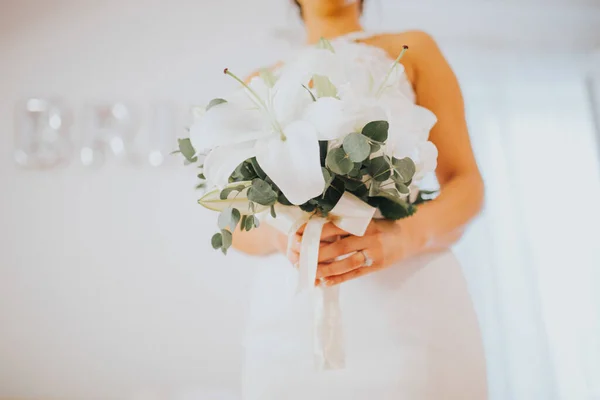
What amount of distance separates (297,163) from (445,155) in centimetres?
43

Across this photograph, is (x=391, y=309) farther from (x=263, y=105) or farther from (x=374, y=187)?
(x=263, y=105)

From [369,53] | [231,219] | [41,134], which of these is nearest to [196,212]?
[41,134]

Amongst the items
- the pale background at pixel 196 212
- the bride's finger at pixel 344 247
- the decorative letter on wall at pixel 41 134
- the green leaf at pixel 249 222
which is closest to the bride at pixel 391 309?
the bride's finger at pixel 344 247

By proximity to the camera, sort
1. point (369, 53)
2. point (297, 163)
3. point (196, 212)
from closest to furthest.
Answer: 1. point (297, 163)
2. point (369, 53)
3. point (196, 212)

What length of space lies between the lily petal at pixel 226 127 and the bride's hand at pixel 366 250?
167mm

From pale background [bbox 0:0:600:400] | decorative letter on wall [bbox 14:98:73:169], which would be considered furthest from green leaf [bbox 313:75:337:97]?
decorative letter on wall [bbox 14:98:73:169]

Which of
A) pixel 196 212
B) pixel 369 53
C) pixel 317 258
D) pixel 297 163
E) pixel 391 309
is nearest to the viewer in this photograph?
pixel 297 163

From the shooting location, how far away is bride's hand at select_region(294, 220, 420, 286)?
606mm

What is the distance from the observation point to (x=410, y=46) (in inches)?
33.6

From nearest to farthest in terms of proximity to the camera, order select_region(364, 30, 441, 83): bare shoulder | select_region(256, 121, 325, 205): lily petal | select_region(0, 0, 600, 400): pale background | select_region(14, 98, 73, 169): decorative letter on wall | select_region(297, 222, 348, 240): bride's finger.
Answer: select_region(256, 121, 325, 205): lily petal → select_region(297, 222, 348, 240): bride's finger → select_region(364, 30, 441, 83): bare shoulder → select_region(0, 0, 600, 400): pale background → select_region(14, 98, 73, 169): decorative letter on wall

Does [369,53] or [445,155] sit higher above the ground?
[369,53]

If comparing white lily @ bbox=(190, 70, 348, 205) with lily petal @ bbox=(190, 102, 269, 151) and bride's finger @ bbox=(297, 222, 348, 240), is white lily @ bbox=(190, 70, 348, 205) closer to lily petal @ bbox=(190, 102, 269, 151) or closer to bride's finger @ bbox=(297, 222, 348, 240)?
lily petal @ bbox=(190, 102, 269, 151)

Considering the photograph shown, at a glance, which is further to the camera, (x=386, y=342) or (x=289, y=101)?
(x=386, y=342)

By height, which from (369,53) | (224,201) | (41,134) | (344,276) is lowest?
(344,276)
